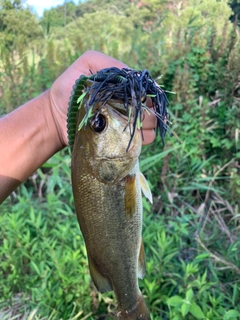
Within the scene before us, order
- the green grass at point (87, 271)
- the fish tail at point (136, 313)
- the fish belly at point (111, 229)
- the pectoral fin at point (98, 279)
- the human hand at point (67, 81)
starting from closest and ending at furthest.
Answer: the fish belly at point (111, 229) → the pectoral fin at point (98, 279) → the fish tail at point (136, 313) → the human hand at point (67, 81) → the green grass at point (87, 271)

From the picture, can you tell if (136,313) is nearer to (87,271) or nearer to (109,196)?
(109,196)

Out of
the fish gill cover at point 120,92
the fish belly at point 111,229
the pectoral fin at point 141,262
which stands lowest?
the pectoral fin at point 141,262

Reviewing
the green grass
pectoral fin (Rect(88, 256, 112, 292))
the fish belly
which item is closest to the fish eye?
the fish belly

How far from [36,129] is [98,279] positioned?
755 millimetres

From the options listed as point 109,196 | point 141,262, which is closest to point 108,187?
point 109,196

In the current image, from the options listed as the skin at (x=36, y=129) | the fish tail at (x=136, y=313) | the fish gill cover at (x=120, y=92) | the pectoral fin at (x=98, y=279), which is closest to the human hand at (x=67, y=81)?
the skin at (x=36, y=129)

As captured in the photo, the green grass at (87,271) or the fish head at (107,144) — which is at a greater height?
the fish head at (107,144)

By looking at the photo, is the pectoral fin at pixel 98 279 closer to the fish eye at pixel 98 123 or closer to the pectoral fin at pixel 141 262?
the pectoral fin at pixel 141 262

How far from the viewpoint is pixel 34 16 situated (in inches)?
147

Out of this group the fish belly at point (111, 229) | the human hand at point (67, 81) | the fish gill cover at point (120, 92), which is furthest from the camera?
the human hand at point (67, 81)

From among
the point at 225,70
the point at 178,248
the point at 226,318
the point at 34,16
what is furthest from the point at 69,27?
the point at 226,318

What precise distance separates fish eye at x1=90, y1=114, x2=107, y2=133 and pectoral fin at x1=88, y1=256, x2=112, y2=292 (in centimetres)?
49

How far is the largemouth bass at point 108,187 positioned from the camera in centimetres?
96

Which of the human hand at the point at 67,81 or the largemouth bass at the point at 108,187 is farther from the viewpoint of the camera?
the human hand at the point at 67,81
